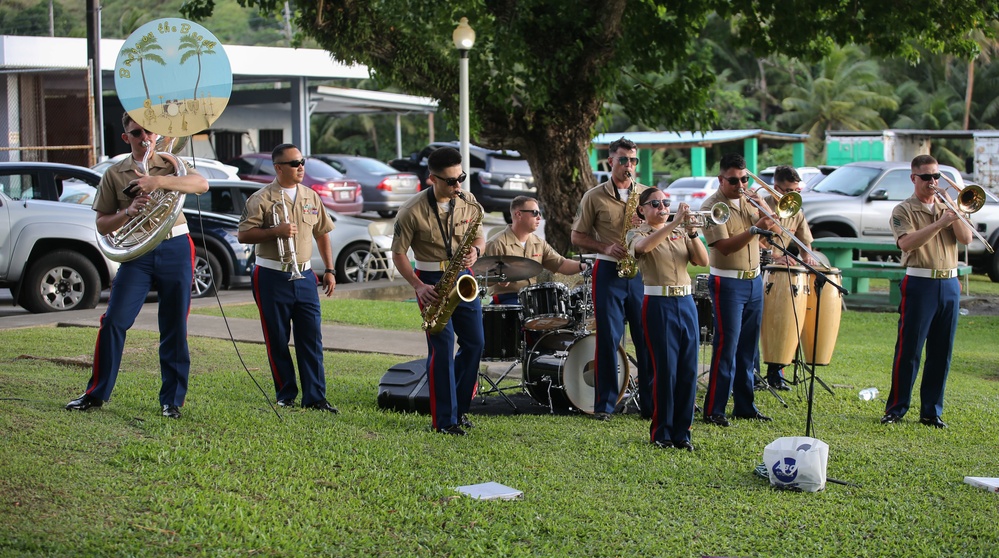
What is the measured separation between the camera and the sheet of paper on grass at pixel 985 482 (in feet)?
21.2

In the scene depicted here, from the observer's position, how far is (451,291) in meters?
7.07

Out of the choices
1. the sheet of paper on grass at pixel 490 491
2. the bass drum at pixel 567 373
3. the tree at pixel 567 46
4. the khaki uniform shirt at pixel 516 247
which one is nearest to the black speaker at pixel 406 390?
the bass drum at pixel 567 373

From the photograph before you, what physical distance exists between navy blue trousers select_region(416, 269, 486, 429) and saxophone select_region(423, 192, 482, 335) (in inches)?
3.5

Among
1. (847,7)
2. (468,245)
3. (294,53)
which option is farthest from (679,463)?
(294,53)

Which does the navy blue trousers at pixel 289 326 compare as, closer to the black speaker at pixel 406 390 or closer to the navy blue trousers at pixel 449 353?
the black speaker at pixel 406 390

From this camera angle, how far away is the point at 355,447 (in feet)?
22.2

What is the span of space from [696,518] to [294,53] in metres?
24.2

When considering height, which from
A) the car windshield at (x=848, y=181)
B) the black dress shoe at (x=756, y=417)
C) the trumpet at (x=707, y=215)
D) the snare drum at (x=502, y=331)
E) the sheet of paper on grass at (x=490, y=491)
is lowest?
the black dress shoe at (x=756, y=417)

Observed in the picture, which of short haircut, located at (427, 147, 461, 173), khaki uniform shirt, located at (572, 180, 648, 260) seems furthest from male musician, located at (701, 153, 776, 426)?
short haircut, located at (427, 147, 461, 173)

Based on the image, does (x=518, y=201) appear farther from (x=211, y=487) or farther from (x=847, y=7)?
(x=847, y=7)

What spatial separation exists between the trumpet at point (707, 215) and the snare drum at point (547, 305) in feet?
5.28

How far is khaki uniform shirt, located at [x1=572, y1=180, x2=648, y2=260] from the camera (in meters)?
8.30

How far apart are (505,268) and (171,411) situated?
2.60 meters

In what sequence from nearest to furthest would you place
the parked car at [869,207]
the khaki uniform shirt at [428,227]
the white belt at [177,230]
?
the white belt at [177,230] → the khaki uniform shirt at [428,227] → the parked car at [869,207]
